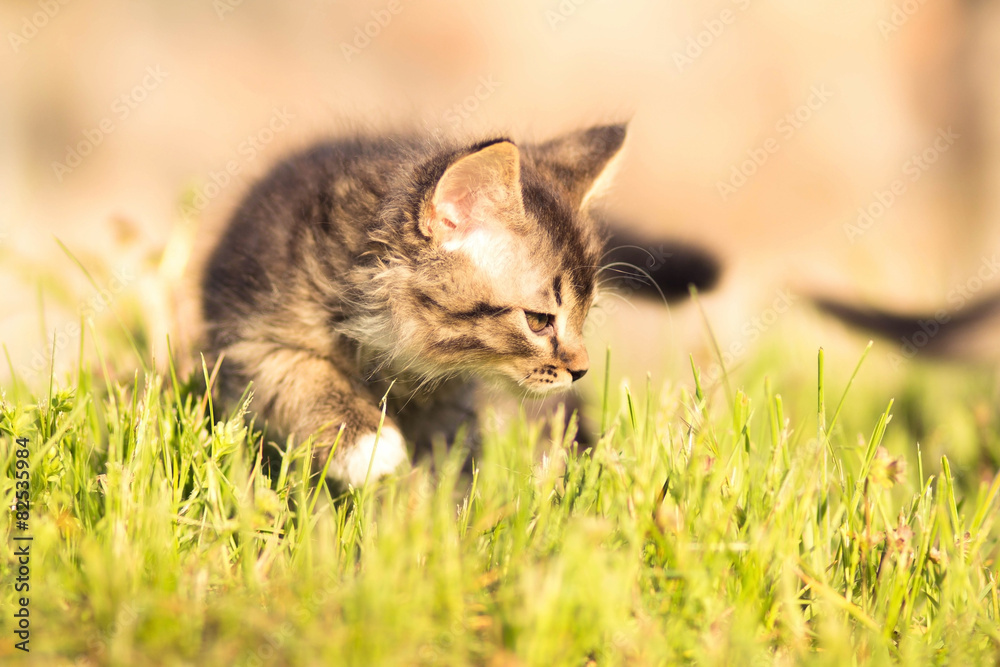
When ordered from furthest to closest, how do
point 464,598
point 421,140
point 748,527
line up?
point 421,140
point 748,527
point 464,598

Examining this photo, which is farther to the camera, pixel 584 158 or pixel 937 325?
pixel 937 325

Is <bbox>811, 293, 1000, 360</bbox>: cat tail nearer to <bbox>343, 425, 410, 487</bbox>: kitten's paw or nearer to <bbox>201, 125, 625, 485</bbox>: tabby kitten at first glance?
<bbox>201, 125, 625, 485</bbox>: tabby kitten

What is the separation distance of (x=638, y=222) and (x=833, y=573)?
176cm

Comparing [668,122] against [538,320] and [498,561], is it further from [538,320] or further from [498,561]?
[498,561]

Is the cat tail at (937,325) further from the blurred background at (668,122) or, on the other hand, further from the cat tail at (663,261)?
the cat tail at (663,261)

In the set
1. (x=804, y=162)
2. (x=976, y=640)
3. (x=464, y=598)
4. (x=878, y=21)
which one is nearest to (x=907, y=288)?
(x=804, y=162)

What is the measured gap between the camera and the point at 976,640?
52.2 inches

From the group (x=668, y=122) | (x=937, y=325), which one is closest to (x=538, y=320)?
(x=668, y=122)

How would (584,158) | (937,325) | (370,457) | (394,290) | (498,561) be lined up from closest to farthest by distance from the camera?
(498,561)
(370,457)
(394,290)
(584,158)
(937,325)

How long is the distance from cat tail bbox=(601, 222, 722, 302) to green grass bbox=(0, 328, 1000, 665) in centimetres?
124

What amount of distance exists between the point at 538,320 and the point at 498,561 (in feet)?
2.51

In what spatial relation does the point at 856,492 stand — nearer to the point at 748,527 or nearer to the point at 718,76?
the point at 748,527

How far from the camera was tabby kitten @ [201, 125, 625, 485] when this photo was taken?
1888 millimetres

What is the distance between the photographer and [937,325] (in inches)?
123
